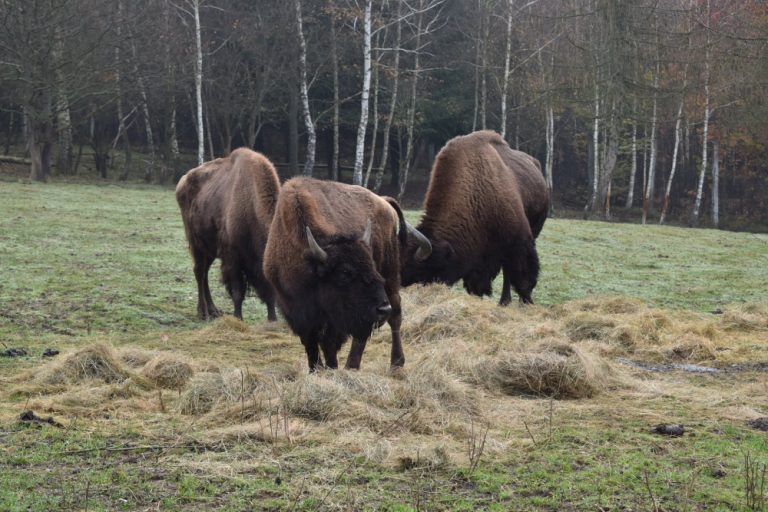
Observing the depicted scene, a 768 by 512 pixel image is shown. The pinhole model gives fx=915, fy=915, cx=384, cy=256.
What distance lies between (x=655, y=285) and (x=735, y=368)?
23.1 feet

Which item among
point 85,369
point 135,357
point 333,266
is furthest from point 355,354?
point 85,369

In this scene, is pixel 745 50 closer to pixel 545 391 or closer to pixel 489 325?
pixel 489 325

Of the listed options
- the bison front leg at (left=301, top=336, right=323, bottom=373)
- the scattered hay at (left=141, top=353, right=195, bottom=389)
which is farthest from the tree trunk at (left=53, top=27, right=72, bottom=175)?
the bison front leg at (left=301, top=336, right=323, bottom=373)

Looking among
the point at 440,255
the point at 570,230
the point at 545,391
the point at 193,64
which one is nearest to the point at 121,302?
the point at 440,255

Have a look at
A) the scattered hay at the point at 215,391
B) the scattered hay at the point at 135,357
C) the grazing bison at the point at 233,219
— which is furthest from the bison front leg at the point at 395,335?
the grazing bison at the point at 233,219

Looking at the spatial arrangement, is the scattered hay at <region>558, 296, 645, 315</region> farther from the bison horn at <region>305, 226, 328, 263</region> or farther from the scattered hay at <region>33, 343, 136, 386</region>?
A: the scattered hay at <region>33, 343, 136, 386</region>

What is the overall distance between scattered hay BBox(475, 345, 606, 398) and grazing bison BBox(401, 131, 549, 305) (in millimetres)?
3662

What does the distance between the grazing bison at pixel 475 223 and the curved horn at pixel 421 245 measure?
1.15ft

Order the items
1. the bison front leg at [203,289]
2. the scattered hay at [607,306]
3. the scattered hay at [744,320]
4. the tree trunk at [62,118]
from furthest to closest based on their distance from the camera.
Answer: the tree trunk at [62,118] → the bison front leg at [203,289] → the scattered hay at [607,306] → the scattered hay at [744,320]

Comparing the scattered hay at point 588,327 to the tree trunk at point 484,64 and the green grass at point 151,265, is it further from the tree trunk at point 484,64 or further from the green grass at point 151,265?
the tree trunk at point 484,64

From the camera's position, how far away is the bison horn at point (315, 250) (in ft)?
20.9

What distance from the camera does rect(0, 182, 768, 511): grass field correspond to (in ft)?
14.5

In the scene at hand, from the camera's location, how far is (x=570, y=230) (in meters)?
23.2

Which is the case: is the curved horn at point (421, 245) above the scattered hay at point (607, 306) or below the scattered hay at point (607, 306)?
above
